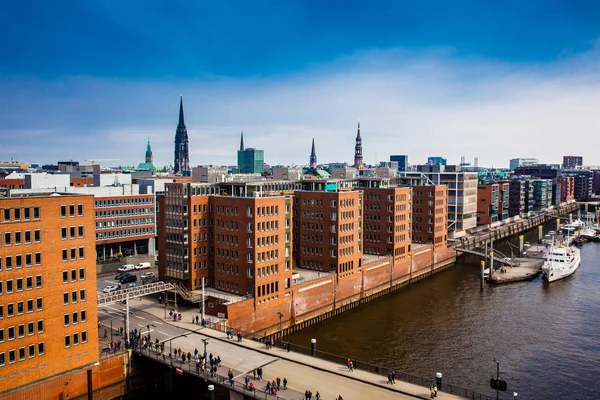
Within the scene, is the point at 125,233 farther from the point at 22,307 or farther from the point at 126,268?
the point at 22,307

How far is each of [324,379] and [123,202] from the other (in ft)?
298

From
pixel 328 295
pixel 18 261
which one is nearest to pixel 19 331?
pixel 18 261

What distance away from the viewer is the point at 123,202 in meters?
135

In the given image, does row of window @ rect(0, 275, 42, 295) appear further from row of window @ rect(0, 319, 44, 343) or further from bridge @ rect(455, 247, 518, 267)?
bridge @ rect(455, 247, 518, 267)

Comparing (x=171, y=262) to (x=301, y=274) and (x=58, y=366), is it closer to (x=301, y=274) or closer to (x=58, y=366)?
(x=301, y=274)

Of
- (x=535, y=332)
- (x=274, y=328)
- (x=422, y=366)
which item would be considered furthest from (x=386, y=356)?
(x=535, y=332)

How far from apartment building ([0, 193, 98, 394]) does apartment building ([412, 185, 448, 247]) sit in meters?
105

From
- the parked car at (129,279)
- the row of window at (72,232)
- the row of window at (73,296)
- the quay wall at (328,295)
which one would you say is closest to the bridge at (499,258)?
the quay wall at (328,295)

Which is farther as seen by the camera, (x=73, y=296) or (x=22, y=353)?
(x=73, y=296)

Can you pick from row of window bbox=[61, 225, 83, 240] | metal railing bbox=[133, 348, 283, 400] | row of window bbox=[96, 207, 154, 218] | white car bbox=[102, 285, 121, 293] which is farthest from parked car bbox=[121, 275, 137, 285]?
row of window bbox=[61, 225, 83, 240]

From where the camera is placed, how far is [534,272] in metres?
141

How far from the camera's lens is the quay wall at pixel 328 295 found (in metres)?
86.9

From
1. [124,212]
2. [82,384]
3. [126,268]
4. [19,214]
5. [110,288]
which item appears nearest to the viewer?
[19,214]

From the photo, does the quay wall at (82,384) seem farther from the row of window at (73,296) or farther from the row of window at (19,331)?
the row of window at (73,296)
